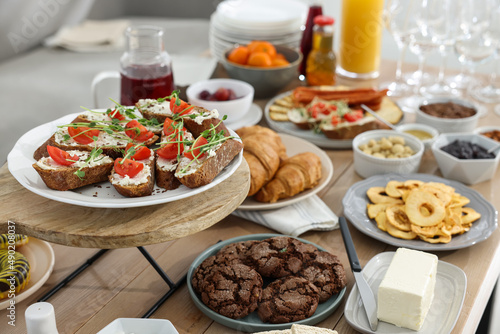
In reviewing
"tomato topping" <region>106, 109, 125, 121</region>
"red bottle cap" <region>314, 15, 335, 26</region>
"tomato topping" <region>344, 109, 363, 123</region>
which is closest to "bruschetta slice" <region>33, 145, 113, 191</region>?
"tomato topping" <region>106, 109, 125, 121</region>

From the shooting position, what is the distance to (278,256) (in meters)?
1.09

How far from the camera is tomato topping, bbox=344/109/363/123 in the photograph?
66.2 inches

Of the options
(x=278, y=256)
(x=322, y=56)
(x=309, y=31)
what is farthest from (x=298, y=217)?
(x=309, y=31)

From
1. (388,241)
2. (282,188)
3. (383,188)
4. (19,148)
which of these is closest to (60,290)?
(19,148)

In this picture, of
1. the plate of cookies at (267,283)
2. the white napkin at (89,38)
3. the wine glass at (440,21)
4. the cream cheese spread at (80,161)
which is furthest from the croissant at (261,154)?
the white napkin at (89,38)

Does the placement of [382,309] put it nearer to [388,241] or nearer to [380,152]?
[388,241]

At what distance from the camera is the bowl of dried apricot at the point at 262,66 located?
190 centimetres

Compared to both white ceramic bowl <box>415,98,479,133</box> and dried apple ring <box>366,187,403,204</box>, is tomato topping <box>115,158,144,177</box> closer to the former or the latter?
dried apple ring <box>366,187,403,204</box>

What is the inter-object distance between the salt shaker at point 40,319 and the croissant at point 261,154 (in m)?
0.60

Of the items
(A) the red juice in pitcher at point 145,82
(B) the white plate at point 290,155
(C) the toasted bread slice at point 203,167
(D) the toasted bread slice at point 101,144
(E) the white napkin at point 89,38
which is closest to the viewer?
(C) the toasted bread slice at point 203,167

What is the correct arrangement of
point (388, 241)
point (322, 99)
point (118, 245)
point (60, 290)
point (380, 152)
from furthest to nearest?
point (322, 99)
point (380, 152)
point (388, 241)
point (60, 290)
point (118, 245)

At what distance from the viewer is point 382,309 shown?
38.3 inches

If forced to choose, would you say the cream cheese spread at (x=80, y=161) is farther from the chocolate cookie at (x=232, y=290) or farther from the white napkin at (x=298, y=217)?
the white napkin at (x=298, y=217)

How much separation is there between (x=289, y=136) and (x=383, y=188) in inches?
13.4
